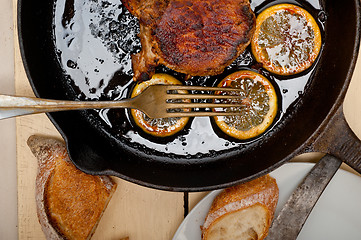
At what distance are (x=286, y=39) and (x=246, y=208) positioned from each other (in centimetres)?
88

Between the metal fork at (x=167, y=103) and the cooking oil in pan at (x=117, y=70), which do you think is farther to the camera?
the cooking oil in pan at (x=117, y=70)

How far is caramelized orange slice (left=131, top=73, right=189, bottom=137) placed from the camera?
72.3 inches

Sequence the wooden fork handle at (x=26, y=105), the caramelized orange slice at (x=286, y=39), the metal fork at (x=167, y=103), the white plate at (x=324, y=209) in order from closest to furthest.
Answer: the wooden fork handle at (x=26, y=105)
the metal fork at (x=167, y=103)
the caramelized orange slice at (x=286, y=39)
the white plate at (x=324, y=209)

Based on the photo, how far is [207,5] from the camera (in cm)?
163

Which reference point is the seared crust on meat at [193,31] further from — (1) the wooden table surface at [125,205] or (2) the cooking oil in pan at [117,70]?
(1) the wooden table surface at [125,205]

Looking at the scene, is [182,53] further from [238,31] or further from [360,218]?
[360,218]

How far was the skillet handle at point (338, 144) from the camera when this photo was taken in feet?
5.66

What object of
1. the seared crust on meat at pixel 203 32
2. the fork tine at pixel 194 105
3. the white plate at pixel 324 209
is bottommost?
the white plate at pixel 324 209

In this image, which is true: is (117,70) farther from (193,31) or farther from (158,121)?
(193,31)

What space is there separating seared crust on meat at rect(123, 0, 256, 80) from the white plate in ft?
2.28

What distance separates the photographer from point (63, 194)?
74.9 inches

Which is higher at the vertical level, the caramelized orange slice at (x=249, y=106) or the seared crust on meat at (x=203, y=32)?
the seared crust on meat at (x=203, y=32)

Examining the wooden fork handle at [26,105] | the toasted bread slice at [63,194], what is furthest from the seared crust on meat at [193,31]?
the toasted bread slice at [63,194]

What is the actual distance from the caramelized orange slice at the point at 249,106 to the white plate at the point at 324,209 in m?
0.27
